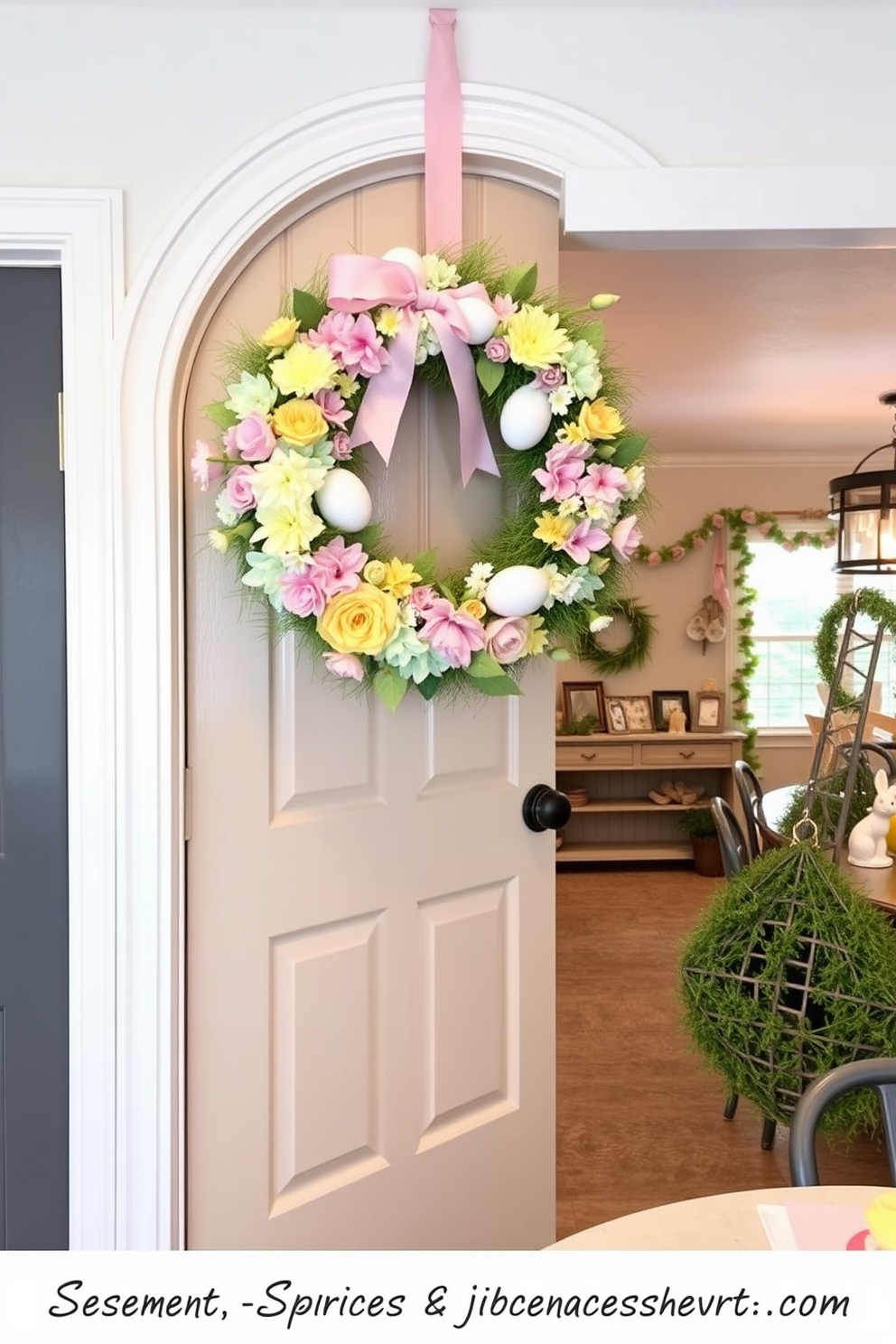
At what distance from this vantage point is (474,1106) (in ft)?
6.75

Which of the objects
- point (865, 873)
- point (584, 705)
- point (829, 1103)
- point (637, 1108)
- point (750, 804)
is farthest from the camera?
point (584, 705)

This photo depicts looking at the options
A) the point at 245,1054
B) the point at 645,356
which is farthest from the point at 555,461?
the point at 645,356

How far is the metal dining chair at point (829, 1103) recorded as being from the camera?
126 cm

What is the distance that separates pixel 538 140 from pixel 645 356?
2613 millimetres

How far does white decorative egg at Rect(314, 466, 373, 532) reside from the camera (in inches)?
62.5

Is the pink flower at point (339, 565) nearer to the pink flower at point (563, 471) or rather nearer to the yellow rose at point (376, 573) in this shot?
the yellow rose at point (376, 573)

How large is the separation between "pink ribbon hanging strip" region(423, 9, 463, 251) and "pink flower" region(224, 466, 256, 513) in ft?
1.80

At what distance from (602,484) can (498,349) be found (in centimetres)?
26

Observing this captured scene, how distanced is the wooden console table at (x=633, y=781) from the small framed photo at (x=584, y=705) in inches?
4.0

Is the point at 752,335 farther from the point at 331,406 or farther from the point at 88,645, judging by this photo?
the point at 88,645

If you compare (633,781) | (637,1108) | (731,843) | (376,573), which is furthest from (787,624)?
(376,573)

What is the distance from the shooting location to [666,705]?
6887 millimetres
